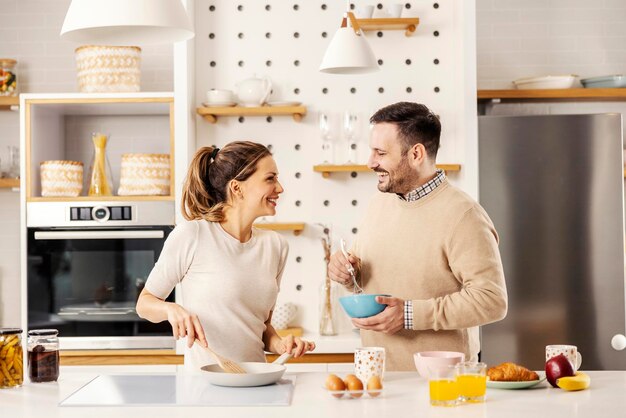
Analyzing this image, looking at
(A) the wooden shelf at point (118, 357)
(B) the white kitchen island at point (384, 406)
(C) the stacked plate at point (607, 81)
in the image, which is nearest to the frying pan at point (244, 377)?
(B) the white kitchen island at point (384, 406)

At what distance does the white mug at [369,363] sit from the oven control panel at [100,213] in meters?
2.04

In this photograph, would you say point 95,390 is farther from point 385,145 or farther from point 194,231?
point 385,145

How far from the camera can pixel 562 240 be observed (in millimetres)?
3971

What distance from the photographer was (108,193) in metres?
3.98

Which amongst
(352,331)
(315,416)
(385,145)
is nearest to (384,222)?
(385,145)

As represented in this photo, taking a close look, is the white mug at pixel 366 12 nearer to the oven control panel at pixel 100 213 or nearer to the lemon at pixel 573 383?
the oven control panel at pixel 100 213

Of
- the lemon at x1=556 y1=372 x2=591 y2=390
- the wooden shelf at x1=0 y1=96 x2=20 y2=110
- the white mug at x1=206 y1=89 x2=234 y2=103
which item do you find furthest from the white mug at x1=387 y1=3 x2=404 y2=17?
the lemon at x1=556 y1=372 x2=591 y2=390

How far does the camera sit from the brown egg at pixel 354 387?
201 centimetres

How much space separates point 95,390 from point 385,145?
1256mm

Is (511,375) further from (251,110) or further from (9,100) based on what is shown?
(9,100)

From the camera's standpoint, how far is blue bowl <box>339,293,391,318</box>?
2439 millimetres

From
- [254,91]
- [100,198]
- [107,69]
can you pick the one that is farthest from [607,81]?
[100,198]

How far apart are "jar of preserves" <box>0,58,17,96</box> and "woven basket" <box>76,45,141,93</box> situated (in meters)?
0.55

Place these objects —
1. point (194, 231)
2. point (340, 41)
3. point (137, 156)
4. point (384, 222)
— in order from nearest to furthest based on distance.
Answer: point (194, 231) → point (384, 222) → point (340, 41) → point (137, 156)
